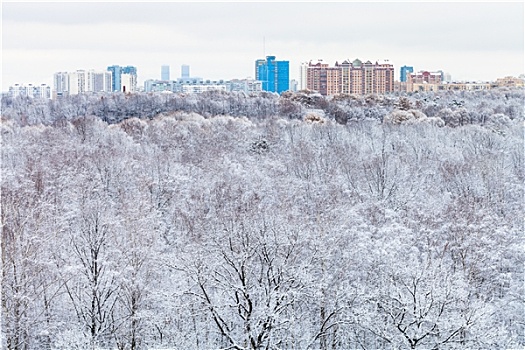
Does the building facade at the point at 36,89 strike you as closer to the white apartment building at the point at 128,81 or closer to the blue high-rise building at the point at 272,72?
the white apartment building at the point at 128,81

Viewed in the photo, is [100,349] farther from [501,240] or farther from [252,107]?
[252,107]

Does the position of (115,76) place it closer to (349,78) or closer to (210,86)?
(210,86)

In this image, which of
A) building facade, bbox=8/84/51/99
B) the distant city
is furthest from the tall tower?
building facade, bbox=8/84/51/99

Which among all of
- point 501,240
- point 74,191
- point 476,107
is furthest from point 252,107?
point 501,240

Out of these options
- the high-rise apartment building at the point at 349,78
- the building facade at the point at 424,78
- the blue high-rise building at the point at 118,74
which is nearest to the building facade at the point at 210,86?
the blue high-rise building at the point at 118,74

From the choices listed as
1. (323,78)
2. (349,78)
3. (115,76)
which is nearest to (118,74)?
(115,76)

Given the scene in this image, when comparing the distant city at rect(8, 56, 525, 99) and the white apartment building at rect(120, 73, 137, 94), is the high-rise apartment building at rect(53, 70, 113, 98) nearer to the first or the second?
the distant city at rect(8, 56, 525, 99)
